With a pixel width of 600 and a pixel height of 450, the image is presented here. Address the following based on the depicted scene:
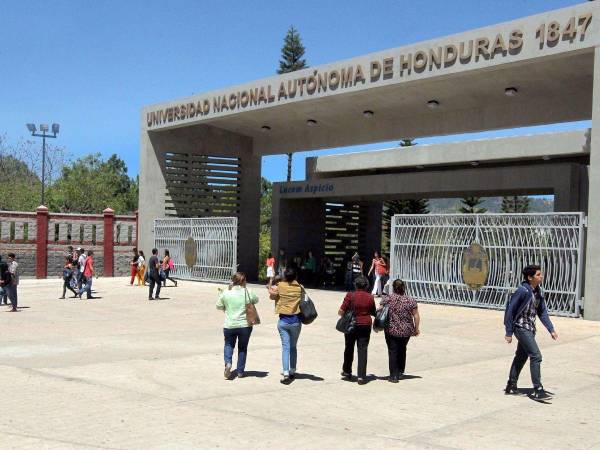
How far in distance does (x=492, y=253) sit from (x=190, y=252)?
14.2 meters

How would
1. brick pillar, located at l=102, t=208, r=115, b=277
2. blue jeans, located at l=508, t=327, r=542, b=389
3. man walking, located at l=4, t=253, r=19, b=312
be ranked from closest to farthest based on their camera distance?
blue jeans, located at l=508, t=327, r=542, b=389
man walking, located at l=4, t=253, r=19, b=312
brick pillar, located at l=102, t=208, r=115, b=277

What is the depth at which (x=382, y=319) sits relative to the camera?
398 inches

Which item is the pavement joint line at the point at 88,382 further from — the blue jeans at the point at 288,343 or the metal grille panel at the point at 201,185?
the metal grille panel at the point at 201,185

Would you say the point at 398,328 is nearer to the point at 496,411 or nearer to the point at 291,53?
the point at 496,411

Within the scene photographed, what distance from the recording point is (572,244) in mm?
18219

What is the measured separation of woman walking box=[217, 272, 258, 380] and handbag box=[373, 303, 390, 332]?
164 centimetres

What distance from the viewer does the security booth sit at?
63.7 feet

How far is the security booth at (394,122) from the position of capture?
19.4m

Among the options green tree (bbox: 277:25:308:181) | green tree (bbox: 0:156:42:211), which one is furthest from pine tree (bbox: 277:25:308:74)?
green tree (bbox: 0:156:42:211)

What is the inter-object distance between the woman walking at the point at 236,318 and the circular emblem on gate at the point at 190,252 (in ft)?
67.5

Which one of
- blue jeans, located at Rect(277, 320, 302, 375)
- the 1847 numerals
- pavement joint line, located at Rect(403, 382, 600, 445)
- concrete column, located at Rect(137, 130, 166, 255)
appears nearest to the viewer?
pavement joint line, located at Rect(403, 382, 600, 445)

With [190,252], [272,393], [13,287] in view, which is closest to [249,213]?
[190,252]

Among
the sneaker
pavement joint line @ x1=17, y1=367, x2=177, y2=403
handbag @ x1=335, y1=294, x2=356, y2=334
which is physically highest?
handbag @ x1=335, y1=294, x2=356, y2=334

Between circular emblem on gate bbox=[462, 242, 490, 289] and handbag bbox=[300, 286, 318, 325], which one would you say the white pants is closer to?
circular emblem on gate bbox=[462, 242, 490, 289]
